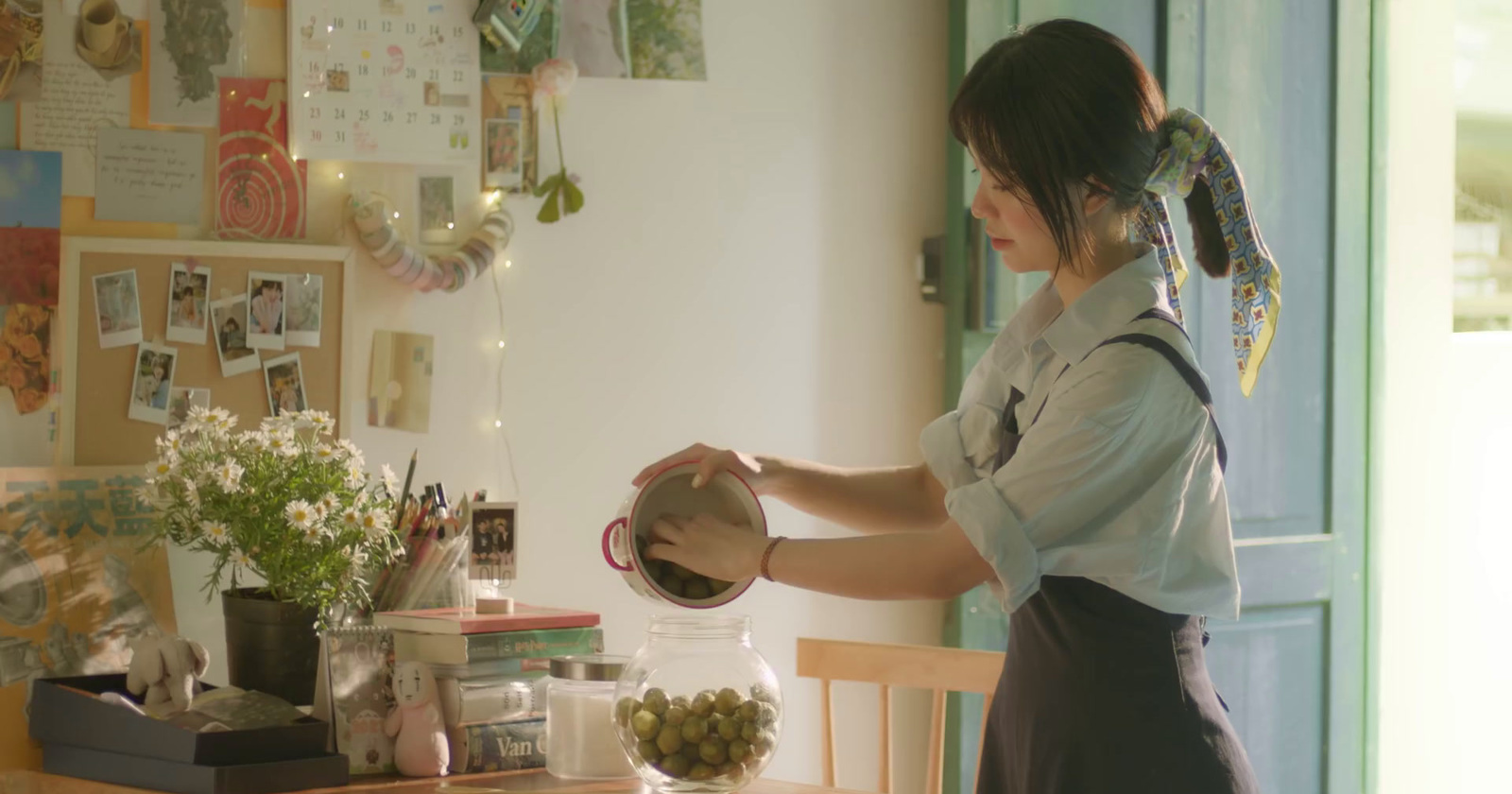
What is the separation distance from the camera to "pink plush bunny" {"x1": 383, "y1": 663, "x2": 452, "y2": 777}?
5.37ft

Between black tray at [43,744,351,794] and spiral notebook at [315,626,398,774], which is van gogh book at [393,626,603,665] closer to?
spiral notebook at [315,626,398,774]

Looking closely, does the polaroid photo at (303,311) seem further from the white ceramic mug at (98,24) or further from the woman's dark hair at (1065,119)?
the woman's dark hair at (1065,119)

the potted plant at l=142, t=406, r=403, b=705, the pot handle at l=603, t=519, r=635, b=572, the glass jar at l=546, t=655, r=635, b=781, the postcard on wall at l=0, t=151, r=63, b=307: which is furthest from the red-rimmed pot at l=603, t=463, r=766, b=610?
the postcard on wall at l=0, t=151, r=63, b=307

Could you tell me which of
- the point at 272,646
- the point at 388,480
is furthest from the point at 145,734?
the point at 388,480

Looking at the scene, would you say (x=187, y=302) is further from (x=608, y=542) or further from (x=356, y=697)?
(x=608, y=542)

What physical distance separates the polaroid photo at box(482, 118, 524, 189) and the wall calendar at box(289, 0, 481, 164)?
3 cm

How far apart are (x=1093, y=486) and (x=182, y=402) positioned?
1.24m

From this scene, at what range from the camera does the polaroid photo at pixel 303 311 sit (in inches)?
78.0

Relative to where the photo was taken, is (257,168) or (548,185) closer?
(257,168)

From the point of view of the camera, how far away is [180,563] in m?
1.88

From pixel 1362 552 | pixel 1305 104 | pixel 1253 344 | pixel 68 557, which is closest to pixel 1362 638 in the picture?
pixel 1362 552

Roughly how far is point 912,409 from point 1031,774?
48.9 inches

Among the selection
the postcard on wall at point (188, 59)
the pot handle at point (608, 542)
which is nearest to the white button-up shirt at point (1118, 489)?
the pot handle at point (608, 542)

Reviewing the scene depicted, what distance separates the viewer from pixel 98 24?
1882 millimetres
